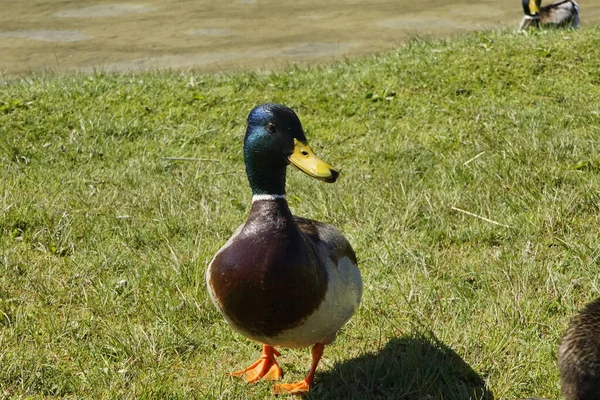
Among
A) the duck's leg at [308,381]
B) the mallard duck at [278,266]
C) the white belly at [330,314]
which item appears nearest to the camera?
the mallard duck at [278,266]

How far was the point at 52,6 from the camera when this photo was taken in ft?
39.6

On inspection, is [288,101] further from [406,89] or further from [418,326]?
[418,326]

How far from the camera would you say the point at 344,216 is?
5.32 metres

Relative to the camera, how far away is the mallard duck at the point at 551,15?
10.3m

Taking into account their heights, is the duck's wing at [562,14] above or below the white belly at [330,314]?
below

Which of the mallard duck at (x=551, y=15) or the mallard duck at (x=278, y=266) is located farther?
the mallard duck at (x=551, y=15)

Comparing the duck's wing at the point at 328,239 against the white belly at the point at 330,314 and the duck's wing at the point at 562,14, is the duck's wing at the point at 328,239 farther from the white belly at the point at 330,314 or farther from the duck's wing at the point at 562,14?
the duck's wing at the point at 562,14

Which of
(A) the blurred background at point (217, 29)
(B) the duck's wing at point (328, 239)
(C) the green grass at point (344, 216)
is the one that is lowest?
(A) the blurred background at point (217, 29)

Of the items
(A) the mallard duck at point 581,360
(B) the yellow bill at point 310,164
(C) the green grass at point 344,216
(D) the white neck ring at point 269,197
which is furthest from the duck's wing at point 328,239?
(A) the mallard duck at point 581,360

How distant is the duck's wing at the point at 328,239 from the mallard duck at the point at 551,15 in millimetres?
7074

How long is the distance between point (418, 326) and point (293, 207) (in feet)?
5.67

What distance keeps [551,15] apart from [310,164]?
8.14 metres

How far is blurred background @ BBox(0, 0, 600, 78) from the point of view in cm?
1018

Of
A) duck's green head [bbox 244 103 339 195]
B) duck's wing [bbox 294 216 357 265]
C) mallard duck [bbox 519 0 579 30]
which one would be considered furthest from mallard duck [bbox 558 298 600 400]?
mallard duck [bbox 519 0 579 30]
